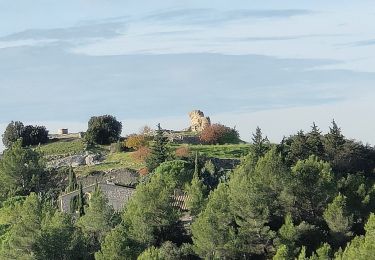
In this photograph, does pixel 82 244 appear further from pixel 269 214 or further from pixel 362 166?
pixel 362 166

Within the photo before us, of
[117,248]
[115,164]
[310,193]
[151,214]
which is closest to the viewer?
[117,248]

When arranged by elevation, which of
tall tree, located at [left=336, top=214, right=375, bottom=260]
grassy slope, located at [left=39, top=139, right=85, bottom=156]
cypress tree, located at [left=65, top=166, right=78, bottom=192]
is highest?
grassy slope, located at [left=39, top=139, right=85, bottom=156]

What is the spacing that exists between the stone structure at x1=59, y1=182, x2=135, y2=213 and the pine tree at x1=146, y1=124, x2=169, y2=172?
626cm

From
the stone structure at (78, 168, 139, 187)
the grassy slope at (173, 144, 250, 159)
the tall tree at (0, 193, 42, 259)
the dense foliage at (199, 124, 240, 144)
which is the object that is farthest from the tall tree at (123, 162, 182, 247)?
the dense foliage at (199, 124, 240, 144)

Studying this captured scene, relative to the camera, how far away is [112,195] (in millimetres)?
59531

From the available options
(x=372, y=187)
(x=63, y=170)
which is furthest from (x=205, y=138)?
(x=372, y=187)

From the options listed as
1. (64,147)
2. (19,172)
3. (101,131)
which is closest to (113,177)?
(19,172)

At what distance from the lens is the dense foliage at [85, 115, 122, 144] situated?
79500 mm

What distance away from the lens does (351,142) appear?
67062 mm

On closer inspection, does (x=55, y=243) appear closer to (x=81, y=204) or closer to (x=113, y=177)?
(x=81, y=204)

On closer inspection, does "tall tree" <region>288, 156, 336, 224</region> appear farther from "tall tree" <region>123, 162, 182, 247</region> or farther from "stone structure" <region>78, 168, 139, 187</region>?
"stone structure" <region>78, 168, 139, 187</region>

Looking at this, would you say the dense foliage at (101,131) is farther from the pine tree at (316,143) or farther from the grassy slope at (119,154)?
the pine tree at (316,143)

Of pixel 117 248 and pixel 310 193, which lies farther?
pixel 310 193

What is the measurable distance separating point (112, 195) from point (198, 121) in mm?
28386
